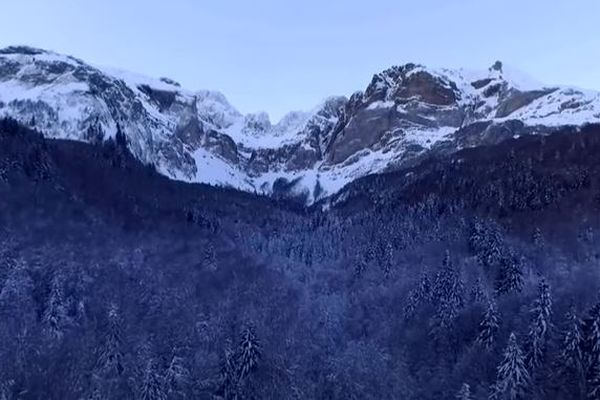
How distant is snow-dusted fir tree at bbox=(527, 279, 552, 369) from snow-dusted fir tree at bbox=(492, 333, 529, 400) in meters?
3.15

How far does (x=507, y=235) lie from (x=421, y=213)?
29165 mm

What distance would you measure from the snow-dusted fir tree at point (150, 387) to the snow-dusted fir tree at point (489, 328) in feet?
139

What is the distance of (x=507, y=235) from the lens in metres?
130

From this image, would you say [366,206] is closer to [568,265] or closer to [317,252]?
[317,252]

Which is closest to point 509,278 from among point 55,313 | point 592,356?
point 592,356

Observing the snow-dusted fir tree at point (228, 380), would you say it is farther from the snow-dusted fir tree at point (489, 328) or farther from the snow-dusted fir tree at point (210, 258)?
the snow-dusted fir tree at point (210, 258)

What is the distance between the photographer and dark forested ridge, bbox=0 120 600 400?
84.4 meters

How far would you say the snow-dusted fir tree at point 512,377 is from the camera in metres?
76.4

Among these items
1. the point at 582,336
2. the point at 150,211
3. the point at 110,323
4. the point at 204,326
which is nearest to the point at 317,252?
the point at 150,211

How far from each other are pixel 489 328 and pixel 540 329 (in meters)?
8.25

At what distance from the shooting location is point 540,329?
271 ft

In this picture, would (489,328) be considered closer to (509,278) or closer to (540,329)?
(540,329)

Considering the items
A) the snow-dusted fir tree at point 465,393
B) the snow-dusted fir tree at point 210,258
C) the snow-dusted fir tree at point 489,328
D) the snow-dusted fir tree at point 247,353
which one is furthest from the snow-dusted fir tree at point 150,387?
the snow-dusted fir tree at point 210,258

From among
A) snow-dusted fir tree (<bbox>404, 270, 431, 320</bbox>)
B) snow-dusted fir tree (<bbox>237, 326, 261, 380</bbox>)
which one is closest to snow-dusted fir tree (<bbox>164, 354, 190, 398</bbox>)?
snow-dusted fir tree (<bbox>237, 326, 261, 380</bbox>)
